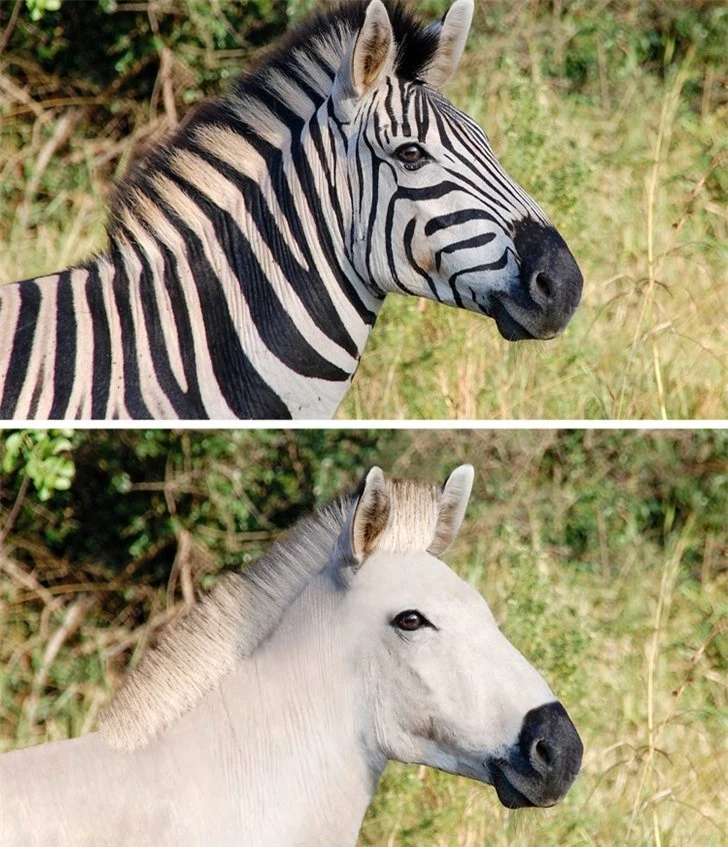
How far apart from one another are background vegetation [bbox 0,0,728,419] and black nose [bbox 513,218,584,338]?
173cm

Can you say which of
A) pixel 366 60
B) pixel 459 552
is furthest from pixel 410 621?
pixel 459 552

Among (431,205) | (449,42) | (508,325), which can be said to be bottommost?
(508,325)

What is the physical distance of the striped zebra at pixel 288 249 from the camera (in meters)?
3.78

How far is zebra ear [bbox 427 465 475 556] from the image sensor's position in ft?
11.7

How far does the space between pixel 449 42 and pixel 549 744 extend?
2.23 metres

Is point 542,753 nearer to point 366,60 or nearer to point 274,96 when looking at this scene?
point 366,60

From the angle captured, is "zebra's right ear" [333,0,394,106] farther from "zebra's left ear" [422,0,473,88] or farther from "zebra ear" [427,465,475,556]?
"zebra ear" [427,465,475,556]

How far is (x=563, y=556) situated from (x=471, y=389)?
44.5 inches

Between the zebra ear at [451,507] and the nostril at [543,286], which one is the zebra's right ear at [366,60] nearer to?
the nostril at [543,286]

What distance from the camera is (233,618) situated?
→ 334cm

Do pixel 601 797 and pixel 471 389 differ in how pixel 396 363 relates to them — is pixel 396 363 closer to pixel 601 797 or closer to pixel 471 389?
pixel 471 389

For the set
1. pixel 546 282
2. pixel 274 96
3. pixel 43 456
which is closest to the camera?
pixel 546 282

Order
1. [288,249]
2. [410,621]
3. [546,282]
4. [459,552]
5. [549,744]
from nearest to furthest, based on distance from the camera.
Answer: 1. [549,744]
2. [410,621]
3. [546,282]
4. [288,249]
5. [459,552]

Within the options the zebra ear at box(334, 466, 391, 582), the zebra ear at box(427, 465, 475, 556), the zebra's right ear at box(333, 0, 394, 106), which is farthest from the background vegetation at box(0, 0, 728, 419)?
the zebra ear at box(334, 466, 391, 582)
